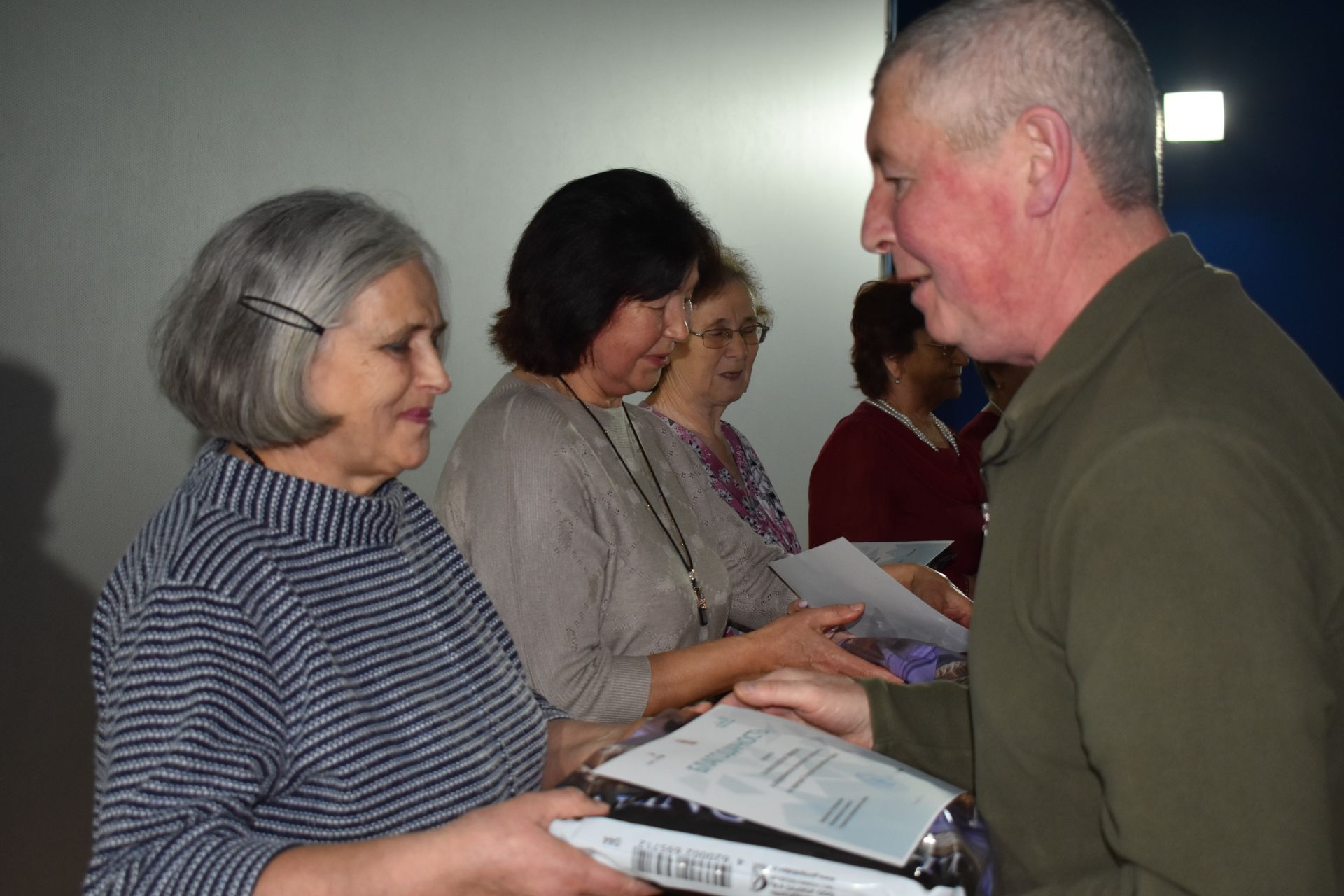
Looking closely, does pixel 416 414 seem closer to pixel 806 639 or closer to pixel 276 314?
pixel 276 314

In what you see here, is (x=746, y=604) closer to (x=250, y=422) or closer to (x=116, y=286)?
(x=250, y=422)

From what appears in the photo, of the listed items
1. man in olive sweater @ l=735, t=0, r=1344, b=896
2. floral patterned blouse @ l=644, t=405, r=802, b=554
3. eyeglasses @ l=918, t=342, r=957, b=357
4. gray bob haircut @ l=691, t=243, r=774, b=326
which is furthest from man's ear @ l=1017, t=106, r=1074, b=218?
eyeglasses @ l=918, t=342, r=957, b=357

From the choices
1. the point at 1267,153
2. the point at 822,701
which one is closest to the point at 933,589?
the point at 822,701

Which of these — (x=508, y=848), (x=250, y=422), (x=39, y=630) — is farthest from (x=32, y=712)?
(x=508, y=848)

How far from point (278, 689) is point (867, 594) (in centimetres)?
115

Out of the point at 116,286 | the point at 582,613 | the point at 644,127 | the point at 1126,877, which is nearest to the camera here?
the point at 1126,877

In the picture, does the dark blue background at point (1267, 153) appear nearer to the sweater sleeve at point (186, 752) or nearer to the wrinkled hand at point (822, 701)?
the wrinkled hand at point (822, 701)

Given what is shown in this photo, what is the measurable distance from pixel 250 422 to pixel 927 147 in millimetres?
772

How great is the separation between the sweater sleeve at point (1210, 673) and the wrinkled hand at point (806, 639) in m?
1.16

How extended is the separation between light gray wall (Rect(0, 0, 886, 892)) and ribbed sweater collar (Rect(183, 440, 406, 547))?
1034 millimetres

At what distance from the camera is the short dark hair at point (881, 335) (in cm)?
344

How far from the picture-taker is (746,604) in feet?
8.41

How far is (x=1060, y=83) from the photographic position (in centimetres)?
100

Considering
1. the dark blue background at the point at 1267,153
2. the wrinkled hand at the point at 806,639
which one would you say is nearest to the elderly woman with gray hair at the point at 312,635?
the wrinkled hand at the point at 806,639
